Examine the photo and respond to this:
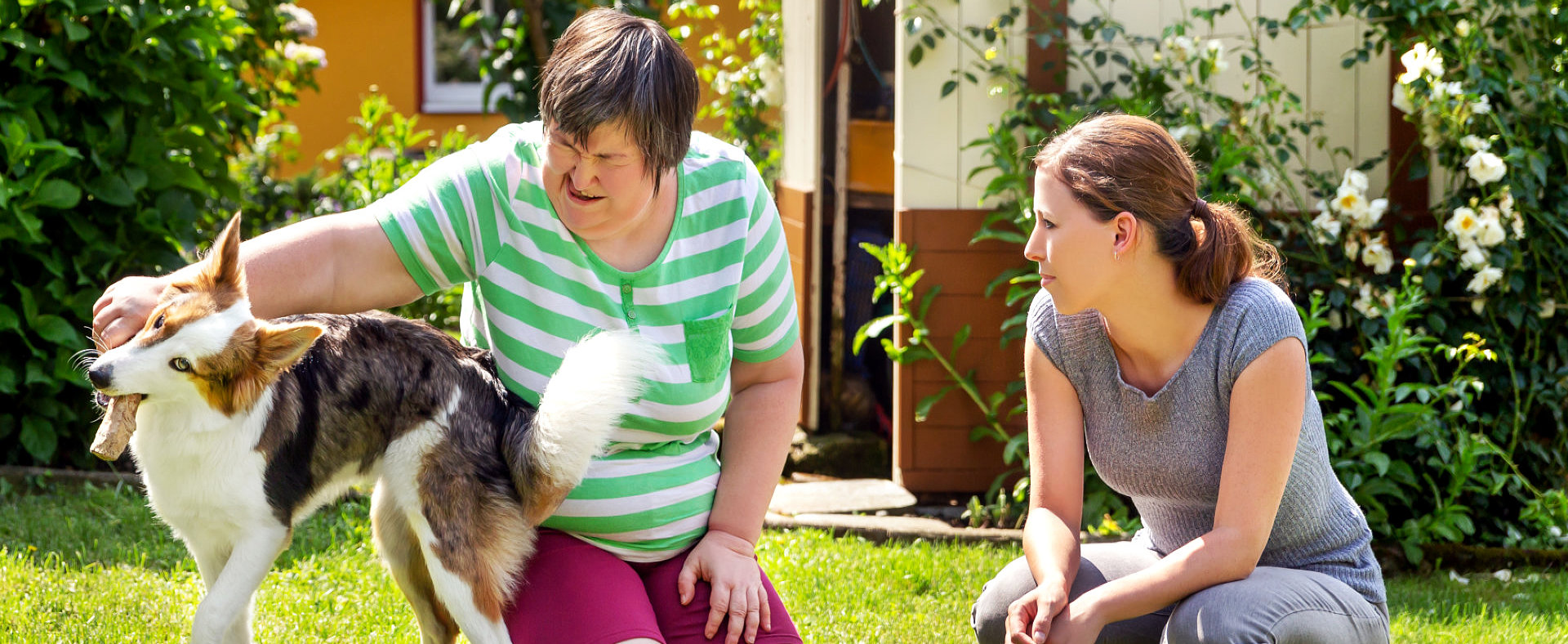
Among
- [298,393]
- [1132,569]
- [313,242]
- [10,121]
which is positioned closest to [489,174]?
[313,242]

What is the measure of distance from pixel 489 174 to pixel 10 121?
103 inches

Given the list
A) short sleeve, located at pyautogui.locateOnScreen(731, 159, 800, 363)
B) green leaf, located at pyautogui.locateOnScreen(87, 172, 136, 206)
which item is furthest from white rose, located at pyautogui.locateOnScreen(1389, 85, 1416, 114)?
green leaf, located at pyautogui.locateOnScreen(87, 172, 136, 206)

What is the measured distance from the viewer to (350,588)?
3176 millimetres

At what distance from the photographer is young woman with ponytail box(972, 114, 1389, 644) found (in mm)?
2070

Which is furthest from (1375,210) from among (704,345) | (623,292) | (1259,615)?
(623,292)

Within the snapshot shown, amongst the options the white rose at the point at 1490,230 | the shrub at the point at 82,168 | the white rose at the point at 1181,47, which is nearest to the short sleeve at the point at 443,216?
the shrub at the point at 82,168

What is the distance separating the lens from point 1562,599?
3369 mm

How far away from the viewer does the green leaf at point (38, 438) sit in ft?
13.4

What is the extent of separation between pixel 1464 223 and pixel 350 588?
3.38 m

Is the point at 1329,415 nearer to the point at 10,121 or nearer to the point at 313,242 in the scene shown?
the point at 313,242

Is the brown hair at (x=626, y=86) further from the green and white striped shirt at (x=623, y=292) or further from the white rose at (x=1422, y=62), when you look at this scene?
the white rose at (x=1422, y=62)

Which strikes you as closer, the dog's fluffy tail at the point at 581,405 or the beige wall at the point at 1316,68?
the dog's fluffy tail at the point at 581,405

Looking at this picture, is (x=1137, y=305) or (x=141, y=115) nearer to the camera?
(x=1137, y=305)

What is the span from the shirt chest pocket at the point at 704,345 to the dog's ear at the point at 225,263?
26.3 inches
